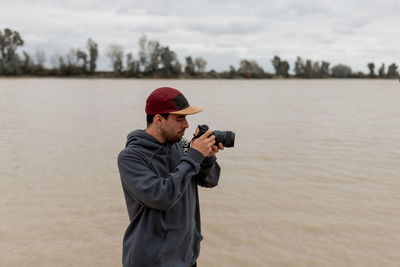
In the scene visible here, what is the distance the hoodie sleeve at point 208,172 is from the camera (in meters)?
2.35

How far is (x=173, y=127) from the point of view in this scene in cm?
215

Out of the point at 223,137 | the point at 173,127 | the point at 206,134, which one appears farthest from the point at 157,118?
the point at 223,137

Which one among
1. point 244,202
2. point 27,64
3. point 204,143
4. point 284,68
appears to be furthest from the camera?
point 284,68

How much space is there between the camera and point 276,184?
721cm

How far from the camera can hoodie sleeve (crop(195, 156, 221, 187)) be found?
7.70ft

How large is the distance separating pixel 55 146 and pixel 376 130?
36.6 ft

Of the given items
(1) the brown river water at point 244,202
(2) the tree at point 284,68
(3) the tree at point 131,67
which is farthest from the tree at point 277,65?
(1) the brown river water at point 244,202

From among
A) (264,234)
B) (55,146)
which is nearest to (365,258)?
(264,234)

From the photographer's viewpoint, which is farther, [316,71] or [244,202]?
[316,71]

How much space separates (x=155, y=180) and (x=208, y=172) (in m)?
0.47

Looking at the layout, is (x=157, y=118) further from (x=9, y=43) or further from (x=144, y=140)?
(x=9, y=43)

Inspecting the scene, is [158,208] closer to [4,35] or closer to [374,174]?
[374,174]

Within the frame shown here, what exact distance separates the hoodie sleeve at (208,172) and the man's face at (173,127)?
28 centimetres

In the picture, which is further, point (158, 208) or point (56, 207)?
point (56, 207)
